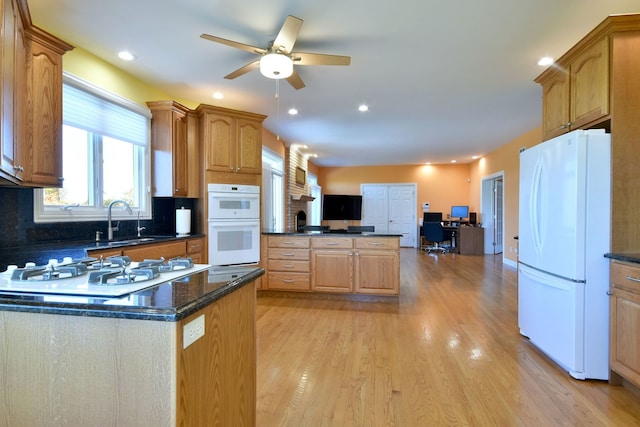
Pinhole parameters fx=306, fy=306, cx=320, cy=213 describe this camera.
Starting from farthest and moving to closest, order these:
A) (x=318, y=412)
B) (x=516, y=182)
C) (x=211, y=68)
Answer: (x=516, y=182) → (x=211, y=68) → (x=318, y=412)

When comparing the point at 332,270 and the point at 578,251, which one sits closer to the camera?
the point at 578,251

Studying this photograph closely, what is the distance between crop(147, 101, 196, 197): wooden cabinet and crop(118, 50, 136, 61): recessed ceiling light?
60 cm

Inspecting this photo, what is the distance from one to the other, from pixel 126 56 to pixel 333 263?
3.14 meters

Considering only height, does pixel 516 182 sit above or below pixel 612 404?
above

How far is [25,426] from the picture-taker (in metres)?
0.95

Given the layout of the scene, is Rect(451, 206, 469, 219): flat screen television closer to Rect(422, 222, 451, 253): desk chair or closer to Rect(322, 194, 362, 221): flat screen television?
Rect(422, 222, 451, 253): desk chair

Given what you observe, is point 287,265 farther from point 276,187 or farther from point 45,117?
point 45,117

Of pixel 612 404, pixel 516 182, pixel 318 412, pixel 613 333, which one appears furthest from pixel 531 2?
pixel 516 182

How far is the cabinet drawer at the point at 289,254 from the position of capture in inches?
160

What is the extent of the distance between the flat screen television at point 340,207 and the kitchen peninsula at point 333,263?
12.2ft

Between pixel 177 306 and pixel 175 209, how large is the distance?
11.2 ft

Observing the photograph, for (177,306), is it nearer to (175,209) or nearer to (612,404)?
(612,404)

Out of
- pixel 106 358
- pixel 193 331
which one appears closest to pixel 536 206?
pixel 193 331

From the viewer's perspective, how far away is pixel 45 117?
2162mm
